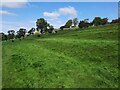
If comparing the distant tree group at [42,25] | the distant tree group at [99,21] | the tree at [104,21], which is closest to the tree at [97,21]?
the distant tree group at [99,21]

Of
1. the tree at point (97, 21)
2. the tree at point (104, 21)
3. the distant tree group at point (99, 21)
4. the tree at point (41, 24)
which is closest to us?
the tree at point (104, 21)

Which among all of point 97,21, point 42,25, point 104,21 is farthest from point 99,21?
point 42,25

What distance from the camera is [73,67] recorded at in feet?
102

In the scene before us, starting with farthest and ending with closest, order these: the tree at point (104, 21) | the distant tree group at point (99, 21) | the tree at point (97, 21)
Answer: the tree at point (97, 21) < the distant tree group at point (99, 21) < the tree at point (104, 21)

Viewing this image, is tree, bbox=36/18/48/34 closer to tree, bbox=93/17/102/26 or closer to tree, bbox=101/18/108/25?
tree, bbox=93/17/102/26

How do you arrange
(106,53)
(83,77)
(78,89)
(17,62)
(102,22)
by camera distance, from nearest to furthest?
(78,89), (83,77), (17,62), (106,53), (102,22)

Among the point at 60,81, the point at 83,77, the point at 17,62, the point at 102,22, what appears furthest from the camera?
the point at 102,22

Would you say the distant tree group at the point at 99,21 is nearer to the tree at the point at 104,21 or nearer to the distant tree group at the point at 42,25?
the tree at the point at 104,21

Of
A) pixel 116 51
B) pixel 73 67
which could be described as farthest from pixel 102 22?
pixel 73 67

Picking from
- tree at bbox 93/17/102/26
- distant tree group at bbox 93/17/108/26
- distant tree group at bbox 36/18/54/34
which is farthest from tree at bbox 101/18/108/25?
distant tree group at bbox 36/18/54/34

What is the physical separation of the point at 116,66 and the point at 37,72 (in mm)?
11082

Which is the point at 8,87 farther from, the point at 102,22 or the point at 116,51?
the point at 102,22

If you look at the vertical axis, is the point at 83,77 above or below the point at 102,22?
below

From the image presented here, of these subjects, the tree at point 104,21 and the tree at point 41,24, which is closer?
the tree at point 104,21
